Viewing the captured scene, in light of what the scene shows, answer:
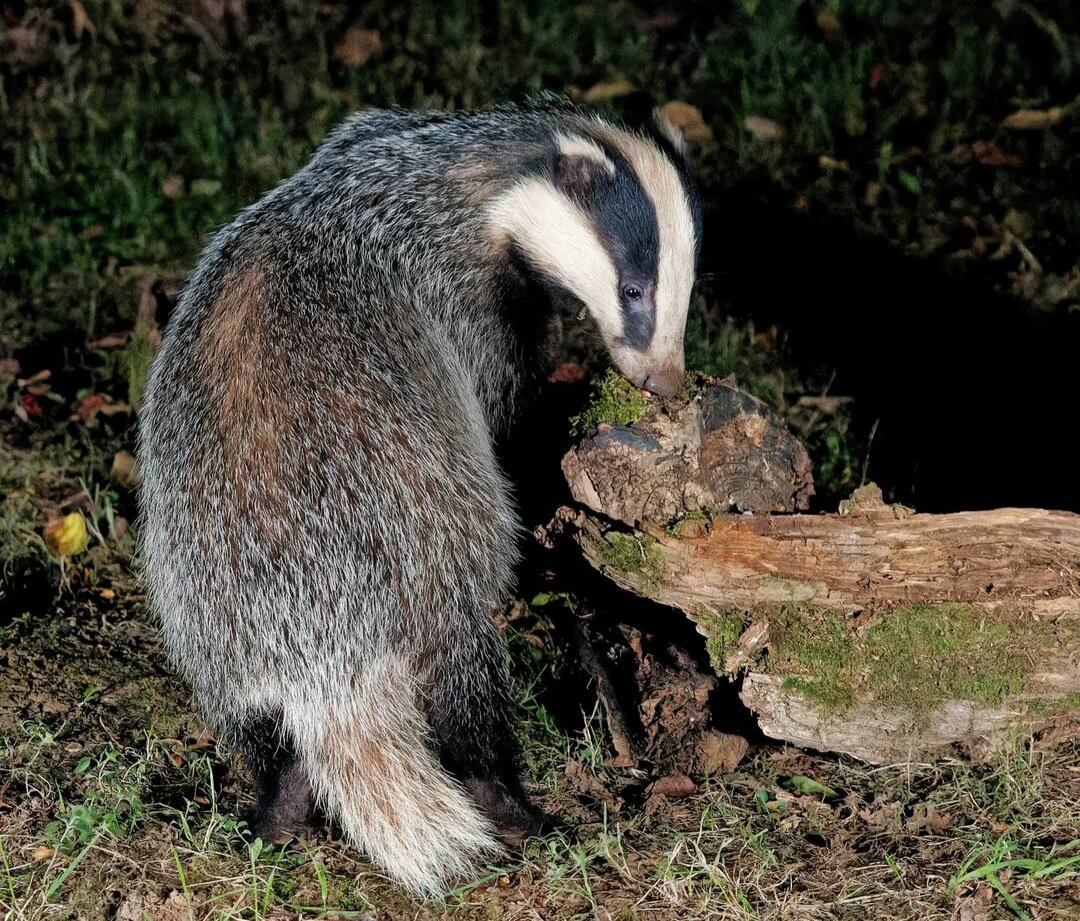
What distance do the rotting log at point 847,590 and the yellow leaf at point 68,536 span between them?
85.8 inches

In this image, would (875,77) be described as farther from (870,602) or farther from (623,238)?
(870,602)

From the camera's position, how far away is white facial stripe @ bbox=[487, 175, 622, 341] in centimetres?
431

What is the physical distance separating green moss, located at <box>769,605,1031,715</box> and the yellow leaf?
2647 mm

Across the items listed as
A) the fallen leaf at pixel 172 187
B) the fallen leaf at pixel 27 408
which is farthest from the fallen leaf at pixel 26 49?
the fallen leaf at pixel 27 408

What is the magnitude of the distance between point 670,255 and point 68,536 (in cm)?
247

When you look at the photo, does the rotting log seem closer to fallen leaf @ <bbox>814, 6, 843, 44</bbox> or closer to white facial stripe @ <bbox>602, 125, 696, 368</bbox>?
white facial stripe @ <bbox>602, 125, 696, 368</bbox>

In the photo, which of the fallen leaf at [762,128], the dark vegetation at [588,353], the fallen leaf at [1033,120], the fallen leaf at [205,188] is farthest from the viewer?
the fallen leaf at [762,128]

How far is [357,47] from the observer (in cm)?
806

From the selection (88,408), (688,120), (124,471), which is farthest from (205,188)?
(688,120)

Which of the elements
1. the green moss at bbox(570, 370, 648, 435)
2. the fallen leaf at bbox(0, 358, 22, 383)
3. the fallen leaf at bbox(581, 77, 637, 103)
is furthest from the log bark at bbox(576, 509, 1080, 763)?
the fallen leaf at bbox(581, 77, 637, 103)

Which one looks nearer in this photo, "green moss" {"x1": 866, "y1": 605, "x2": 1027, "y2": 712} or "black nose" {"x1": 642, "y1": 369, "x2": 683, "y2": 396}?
"green moss" {"x1": 866, "y1": 605, "x2": 1027, "y2": 712}

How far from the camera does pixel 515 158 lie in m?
4.55

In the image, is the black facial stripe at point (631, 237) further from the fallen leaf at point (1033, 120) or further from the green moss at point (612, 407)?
the fallen leaf at point (1033, 120)

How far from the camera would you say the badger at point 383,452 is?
382 cm
